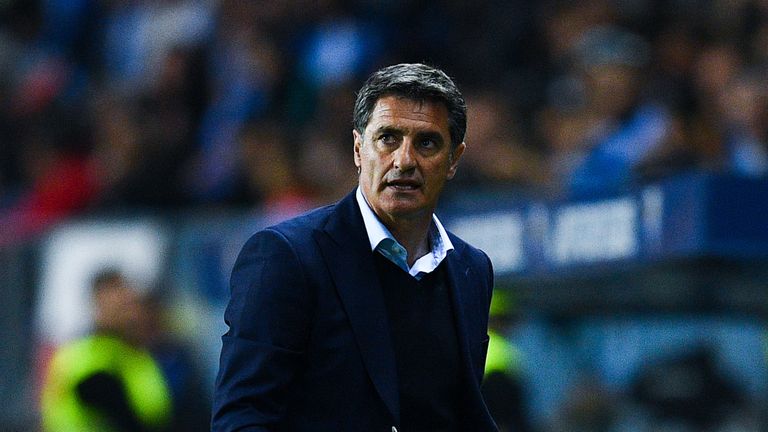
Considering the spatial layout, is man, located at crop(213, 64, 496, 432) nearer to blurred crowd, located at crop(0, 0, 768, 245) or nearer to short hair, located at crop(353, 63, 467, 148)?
short hair, located at crop(353, 63, 467, 148)

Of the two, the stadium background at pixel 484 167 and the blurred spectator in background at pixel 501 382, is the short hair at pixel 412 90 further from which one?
the stadium background at pixel 484 167

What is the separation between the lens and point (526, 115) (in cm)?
980

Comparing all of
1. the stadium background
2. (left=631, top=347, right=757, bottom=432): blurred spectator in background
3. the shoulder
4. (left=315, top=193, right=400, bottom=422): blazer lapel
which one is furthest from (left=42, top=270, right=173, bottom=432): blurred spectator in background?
(left=315, top=193, right=400, bottom=422): blazer lapel

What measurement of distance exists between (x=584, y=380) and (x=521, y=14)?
425 centimetres

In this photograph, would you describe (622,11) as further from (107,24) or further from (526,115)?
(107,24)

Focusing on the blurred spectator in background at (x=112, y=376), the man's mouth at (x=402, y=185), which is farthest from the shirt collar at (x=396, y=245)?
the blurred spectator in background at (x=112, y=376)

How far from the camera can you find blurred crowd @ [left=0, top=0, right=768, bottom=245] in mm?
8156

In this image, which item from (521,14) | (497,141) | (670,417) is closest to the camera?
(670,417)

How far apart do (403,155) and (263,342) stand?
1.75ft

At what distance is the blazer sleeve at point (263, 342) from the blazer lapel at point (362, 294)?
108 millimetres

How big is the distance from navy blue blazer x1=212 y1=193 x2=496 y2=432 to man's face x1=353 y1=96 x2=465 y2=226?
13 centimetres

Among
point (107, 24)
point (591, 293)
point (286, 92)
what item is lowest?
point (591, 293)

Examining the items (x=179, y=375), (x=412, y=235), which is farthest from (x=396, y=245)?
(x=179, y=375)

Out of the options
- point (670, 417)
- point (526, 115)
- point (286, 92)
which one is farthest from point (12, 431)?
point (670, 417)
